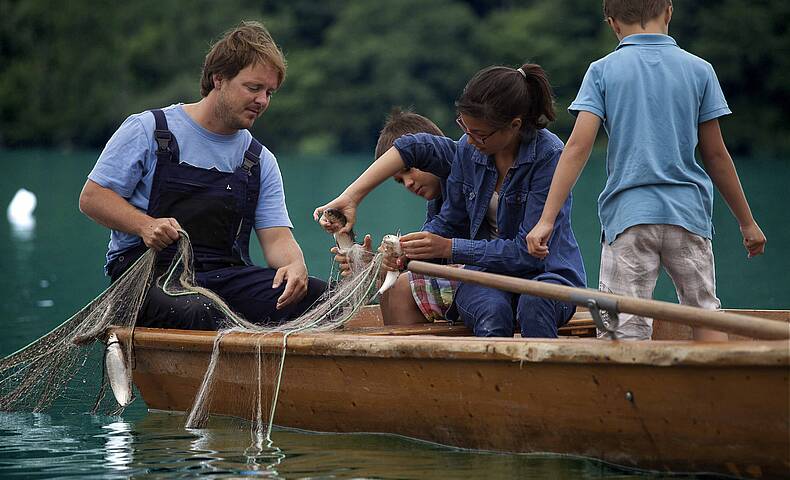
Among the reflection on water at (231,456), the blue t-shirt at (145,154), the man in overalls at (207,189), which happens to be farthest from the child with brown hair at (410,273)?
the reflection on water at (231,456)

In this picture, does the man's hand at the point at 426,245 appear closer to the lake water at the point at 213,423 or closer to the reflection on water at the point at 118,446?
the lake water at the point at 213,423

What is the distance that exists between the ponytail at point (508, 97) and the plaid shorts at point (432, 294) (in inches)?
34.8

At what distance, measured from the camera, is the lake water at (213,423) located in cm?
493

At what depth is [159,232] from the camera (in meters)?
5.62

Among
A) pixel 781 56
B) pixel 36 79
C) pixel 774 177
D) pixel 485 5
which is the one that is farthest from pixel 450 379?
pixel 485 5

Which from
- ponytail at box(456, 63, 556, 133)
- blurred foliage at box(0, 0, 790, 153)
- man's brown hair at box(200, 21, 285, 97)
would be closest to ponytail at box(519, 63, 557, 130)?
ponytail at box(456, 63, 556, 133)

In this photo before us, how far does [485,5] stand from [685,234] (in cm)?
5353

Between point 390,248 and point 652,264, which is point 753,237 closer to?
point 652,264

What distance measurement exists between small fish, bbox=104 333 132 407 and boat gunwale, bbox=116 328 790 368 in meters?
0.06

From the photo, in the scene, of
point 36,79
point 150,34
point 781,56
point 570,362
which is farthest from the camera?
point 150,34

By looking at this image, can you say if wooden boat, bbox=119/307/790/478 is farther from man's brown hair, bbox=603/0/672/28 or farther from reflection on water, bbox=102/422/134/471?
man's brown hair, bbox=603/0/672/28

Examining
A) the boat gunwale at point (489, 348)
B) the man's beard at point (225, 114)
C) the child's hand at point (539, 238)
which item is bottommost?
the boat gunwale at point (489, 348)

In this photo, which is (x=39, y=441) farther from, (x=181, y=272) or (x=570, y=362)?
(x=570, y=362)

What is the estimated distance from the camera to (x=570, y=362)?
4.50m
